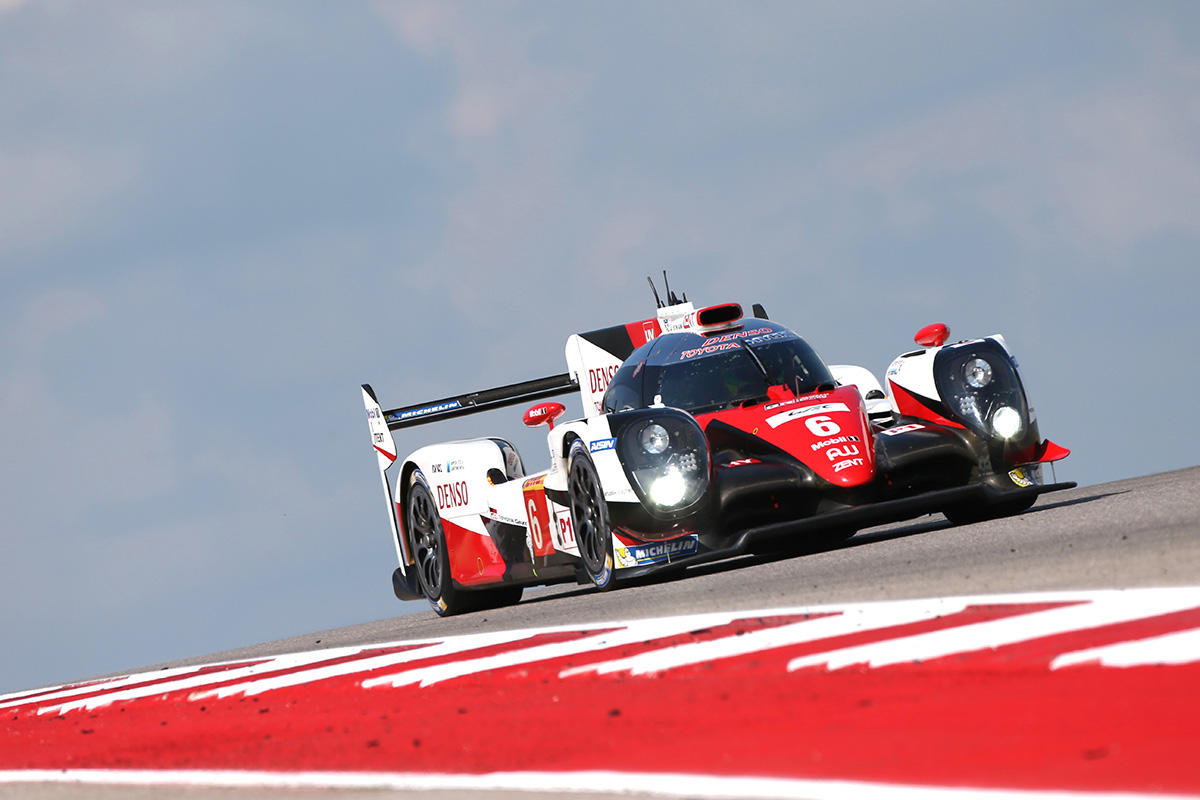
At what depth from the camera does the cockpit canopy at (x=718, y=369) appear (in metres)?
10.0

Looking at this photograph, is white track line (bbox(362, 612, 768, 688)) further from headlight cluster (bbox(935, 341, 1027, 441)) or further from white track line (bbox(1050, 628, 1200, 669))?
headlight cluster (bbox(935, 341, 1027, 441))

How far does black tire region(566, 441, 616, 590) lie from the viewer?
30.2 ft

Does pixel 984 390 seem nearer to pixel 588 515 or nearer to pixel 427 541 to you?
pixel 588 515

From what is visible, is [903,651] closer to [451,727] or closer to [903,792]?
[451,727]

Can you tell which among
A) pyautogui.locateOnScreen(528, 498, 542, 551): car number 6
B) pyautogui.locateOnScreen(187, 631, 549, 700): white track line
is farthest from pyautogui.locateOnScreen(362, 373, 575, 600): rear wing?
pyautogui.locateOnScreen(187, 631, 549, 700): white track line

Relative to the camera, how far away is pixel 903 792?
283 cm

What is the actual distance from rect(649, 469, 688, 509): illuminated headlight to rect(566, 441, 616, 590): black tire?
32 centimetres

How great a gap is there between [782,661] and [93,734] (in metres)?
3.38

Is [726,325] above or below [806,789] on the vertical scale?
above

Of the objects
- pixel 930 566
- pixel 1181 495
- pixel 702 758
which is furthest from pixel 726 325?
pixel 702 758

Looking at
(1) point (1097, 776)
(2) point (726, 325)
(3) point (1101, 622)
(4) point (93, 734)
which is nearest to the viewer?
(1) point (1097, 776)

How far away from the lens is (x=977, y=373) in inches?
376

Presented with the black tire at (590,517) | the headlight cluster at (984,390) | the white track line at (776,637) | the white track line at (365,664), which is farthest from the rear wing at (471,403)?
the white track line at (776,637)

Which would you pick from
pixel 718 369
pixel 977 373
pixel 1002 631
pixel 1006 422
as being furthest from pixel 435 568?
pixel 1002 631
